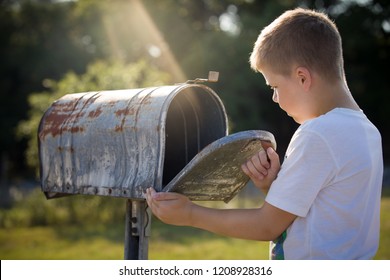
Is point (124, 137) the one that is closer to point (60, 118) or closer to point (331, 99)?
point (60, 118)

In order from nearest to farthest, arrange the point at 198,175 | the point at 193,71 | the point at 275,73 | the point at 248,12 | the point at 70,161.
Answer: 1. the point at 275,73
2. the point at 198,175
3. the point at 70,161
4. the point at 193,71
5. the point at 248,12

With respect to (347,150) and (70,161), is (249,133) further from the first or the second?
(70,161)

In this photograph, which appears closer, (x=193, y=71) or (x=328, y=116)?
(x=328, y=116)

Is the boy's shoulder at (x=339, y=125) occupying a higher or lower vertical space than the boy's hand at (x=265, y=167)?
higher

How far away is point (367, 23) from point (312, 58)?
85.2ft

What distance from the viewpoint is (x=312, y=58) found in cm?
215

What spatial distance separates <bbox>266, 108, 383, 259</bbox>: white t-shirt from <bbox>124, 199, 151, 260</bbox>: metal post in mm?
951

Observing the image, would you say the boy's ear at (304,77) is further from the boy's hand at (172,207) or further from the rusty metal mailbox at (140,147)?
the boy's hand at (172,207)

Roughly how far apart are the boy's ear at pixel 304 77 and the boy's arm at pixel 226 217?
480 mm

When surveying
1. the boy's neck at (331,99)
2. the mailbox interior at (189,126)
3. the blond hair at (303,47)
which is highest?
the blond hair at (303,47)

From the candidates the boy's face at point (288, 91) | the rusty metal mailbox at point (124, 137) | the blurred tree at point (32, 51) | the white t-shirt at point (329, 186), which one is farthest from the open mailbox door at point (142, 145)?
the blurred tree at point (32, 51)

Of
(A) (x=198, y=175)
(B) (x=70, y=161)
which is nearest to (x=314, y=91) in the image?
(A) (x=198, y=175)

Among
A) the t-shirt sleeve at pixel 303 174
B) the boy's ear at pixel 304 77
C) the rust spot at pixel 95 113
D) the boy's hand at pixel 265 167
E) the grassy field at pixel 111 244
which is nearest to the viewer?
the t-shirt sleeve at pixel 303 174

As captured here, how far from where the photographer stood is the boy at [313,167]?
205cm
